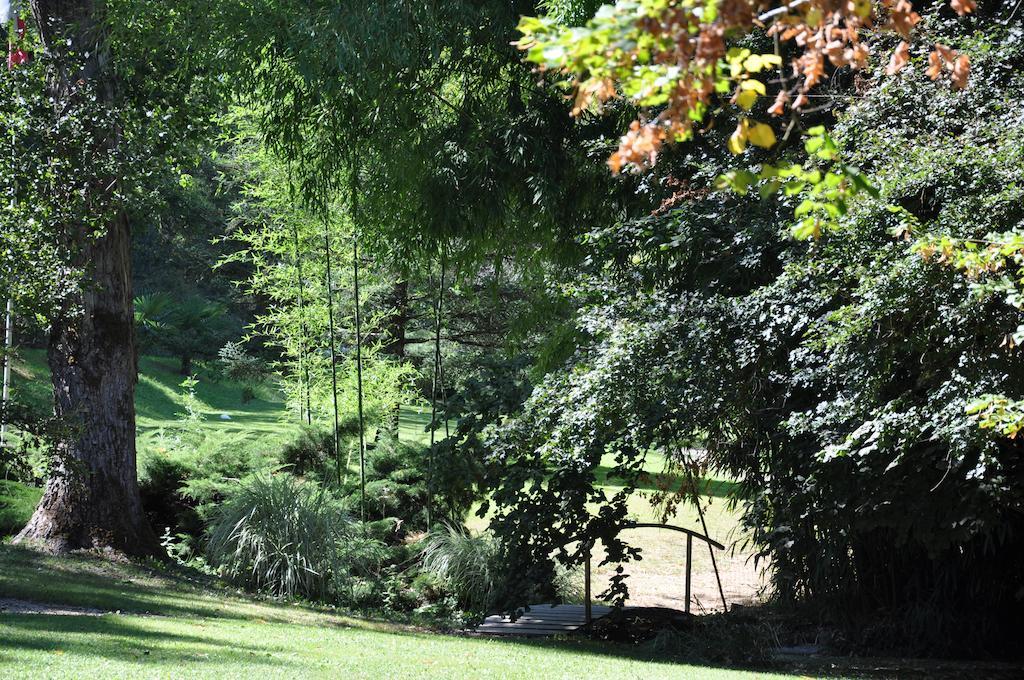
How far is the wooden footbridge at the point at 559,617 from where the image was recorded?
29.4ft

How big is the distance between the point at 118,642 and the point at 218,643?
0.58m

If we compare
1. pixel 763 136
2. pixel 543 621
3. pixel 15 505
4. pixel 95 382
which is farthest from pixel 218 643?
pixel 15 505

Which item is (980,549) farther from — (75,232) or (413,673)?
(75,232)

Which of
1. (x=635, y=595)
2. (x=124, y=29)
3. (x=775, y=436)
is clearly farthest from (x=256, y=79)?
(x=635, y=595)

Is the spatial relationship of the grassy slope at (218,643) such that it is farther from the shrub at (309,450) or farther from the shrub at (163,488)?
the shrub at (309,450)

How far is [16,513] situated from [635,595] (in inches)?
270

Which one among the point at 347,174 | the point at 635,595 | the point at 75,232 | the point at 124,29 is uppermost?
the point at 124,29

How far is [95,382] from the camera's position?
981cm

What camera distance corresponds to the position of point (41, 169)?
7.62 meters

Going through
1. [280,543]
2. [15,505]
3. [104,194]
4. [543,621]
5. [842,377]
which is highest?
[104,194]

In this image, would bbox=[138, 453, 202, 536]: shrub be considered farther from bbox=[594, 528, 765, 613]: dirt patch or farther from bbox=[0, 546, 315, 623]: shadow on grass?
bbox=[594, 528, 765, 613]: dirt patch

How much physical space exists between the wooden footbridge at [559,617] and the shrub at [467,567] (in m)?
0.42

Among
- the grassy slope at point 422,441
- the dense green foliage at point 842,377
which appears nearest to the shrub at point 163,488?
the grassy slope at point 422,441

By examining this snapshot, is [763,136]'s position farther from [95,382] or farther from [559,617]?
[95,382]
